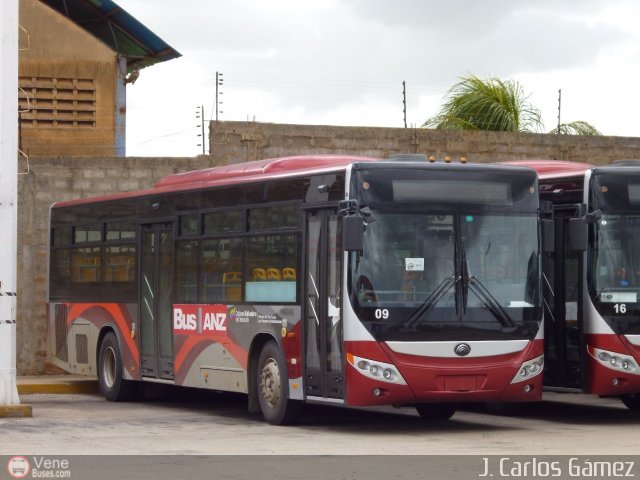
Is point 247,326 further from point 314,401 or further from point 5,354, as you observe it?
point 5,354

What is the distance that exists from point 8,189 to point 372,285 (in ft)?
16.2

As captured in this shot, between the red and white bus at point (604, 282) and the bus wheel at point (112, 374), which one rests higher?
the red and white bus at point (604, 282)

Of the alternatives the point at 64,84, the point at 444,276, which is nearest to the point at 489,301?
the point at 444,276

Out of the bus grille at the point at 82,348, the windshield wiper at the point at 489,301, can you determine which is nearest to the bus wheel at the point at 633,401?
the windshield wiper at the point at 489,301

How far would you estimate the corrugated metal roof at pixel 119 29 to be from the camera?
32.6 meters


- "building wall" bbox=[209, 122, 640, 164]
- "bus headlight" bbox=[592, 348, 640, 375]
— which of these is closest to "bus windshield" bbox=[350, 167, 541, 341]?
"bus headlight" bbox=[592, 348, 640, 375]

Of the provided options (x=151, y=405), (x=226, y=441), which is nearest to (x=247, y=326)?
(x=226, y=441)

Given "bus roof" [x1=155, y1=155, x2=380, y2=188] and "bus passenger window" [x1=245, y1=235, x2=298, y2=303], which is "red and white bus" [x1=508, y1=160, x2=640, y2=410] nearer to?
"bus roof" [x1=155, y1=155, x2=380, y2=188]

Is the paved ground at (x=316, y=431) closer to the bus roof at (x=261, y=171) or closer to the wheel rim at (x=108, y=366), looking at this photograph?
the wheel rim at (x=108, y=366)

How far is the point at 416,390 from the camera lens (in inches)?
592

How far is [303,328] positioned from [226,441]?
1.78 meters

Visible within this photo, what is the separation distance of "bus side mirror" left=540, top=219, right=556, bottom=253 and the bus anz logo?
3.83 metres
